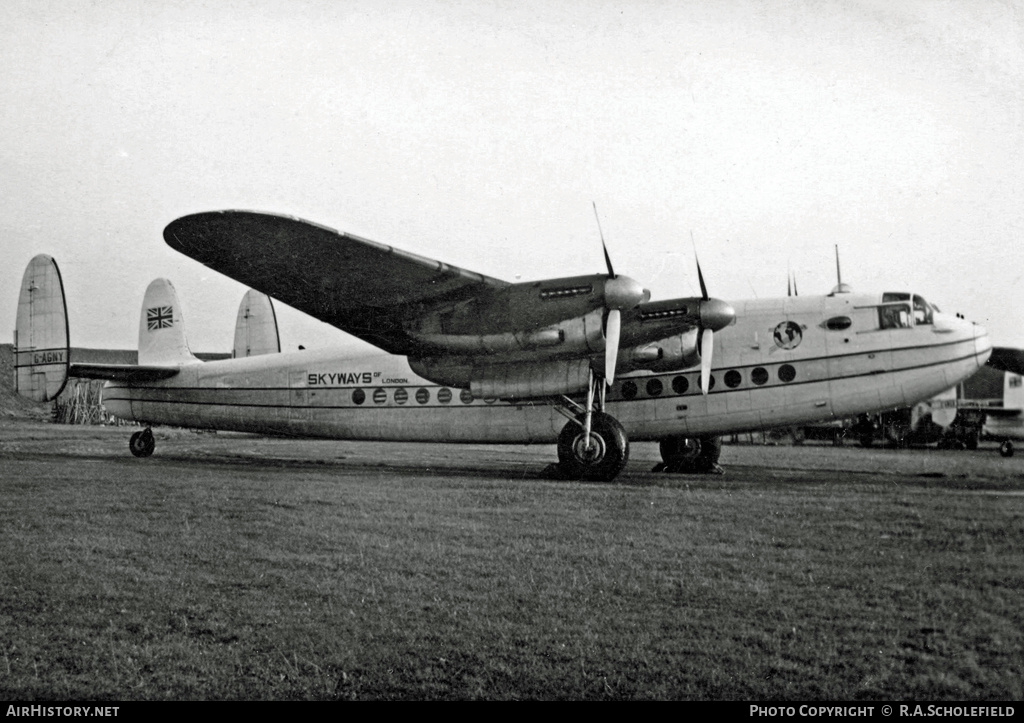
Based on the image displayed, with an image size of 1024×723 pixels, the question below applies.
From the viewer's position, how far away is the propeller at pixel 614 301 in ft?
30.3

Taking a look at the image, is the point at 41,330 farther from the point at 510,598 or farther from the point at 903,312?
the point at 903,312

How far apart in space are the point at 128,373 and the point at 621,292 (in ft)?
33.9

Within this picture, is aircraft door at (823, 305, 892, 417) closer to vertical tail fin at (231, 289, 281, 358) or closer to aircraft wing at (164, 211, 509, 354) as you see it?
aircraft wing at (164, 211, 509, 354)

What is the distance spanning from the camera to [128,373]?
15.0m

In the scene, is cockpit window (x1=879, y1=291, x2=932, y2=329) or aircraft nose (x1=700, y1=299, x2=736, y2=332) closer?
aircraft nose (x1=700, y1=299, x2=736, y2=332)

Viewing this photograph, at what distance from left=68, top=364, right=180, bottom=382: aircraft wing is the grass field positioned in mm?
7029

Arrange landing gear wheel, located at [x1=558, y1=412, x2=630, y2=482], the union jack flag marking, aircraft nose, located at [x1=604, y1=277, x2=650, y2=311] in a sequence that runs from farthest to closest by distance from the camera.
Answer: the union jack flag marking
landing gear wheel, located at [x1=558, y1=412, x2=630, y2=482]
aircraft nose, located at [x1=604, y1=277, x2=650, y2=311]

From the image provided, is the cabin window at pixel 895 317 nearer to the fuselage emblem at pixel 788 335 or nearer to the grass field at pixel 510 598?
the fuselage emblem at pixel 788 335

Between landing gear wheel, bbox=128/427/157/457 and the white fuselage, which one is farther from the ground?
the white fuselage

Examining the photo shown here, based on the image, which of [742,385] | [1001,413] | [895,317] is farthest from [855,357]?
[1001,413]

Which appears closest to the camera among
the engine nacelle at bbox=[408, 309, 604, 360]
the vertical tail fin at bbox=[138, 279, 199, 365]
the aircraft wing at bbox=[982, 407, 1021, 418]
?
the engine nacelle at bbox=[408, 309, 604, 360]

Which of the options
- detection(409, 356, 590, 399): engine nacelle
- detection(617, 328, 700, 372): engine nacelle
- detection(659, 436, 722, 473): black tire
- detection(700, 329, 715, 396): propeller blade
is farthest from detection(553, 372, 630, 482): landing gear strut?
detection(659, 436, 722, 473): black tire

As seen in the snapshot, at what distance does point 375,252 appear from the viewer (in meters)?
9.20

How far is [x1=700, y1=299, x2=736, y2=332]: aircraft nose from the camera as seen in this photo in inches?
390
